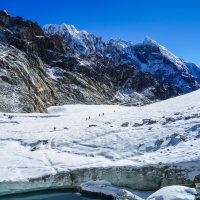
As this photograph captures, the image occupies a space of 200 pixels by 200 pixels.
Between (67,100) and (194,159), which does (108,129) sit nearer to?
(194,159)

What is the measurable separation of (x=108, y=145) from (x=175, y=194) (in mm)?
13490

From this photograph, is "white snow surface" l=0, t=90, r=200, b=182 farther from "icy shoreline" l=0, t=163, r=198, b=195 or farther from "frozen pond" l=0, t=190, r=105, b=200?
"frozen pond" l=0, t=190, r=105, b=200

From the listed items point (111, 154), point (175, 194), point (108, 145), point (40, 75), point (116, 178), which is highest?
point (40, 75)

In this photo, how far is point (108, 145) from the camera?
105ft

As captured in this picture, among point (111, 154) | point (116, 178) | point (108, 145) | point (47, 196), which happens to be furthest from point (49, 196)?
point (108, 145)

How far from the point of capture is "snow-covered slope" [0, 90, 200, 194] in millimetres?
26641

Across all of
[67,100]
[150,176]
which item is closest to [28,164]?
[150,176]

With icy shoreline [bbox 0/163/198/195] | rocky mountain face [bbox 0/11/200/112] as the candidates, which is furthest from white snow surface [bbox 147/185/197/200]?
rocky mountain face [bbox 0/11/200/112]

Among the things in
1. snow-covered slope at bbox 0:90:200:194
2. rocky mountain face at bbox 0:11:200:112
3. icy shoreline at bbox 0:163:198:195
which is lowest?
icy shoreline at bbox 0:163:198:195

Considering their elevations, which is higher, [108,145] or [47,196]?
[108,145]

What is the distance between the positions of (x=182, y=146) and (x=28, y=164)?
10995mm

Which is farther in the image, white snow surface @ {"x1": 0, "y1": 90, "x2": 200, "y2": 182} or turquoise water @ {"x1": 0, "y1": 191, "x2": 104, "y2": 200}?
white snow surface @ {"x1": 0, "y1": 90, "x2": 200, "y2": 182}

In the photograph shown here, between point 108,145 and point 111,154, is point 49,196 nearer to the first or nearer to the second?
point 111,154

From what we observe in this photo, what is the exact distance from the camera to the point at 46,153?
31.7 metres
